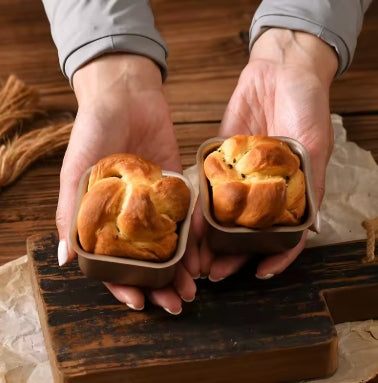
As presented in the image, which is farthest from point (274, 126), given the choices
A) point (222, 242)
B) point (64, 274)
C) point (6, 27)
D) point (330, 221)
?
point (6, 27)

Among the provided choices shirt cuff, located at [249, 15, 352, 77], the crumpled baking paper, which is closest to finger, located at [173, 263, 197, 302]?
the crumpled baking paper

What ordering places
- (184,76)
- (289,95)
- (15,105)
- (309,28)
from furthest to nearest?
(184,76)
(15,105)
(309,28)
(289,95)

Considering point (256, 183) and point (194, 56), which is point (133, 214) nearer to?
point (256, 183)

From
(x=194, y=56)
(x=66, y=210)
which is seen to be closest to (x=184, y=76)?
(x=194, y=56)

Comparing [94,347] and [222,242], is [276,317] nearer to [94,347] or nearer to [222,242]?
[222,242]

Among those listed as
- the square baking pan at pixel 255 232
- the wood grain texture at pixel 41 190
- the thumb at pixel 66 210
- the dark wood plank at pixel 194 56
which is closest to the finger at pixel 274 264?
the square baking pan at pixel 255 232

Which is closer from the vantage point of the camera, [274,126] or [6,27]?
[274,126]
